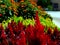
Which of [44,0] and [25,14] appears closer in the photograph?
[25,14]

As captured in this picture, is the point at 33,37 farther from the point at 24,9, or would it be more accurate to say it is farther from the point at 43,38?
the point at 24,9

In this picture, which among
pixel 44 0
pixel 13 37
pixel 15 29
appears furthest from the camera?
pixel 44 0

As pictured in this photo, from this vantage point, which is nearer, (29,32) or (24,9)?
(29,32)

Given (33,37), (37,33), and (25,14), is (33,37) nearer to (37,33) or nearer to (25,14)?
(37,33)

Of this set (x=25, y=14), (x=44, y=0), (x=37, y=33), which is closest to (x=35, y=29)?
(x=37, y=33)

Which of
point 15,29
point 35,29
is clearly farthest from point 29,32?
point 15,29

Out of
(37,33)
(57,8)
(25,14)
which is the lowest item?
(57,8)

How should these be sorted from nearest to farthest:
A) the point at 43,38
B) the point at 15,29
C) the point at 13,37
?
the point at 43,38 < the point at 13,37 < the point at 15,29

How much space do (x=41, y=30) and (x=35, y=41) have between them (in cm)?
13

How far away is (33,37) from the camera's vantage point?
3004 millimetres

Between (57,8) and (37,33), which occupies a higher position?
(37,33)

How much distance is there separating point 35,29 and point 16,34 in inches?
21.5

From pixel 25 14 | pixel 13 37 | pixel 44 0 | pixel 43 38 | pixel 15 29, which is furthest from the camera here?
pixel 44 0

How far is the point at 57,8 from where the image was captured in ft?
98.1
